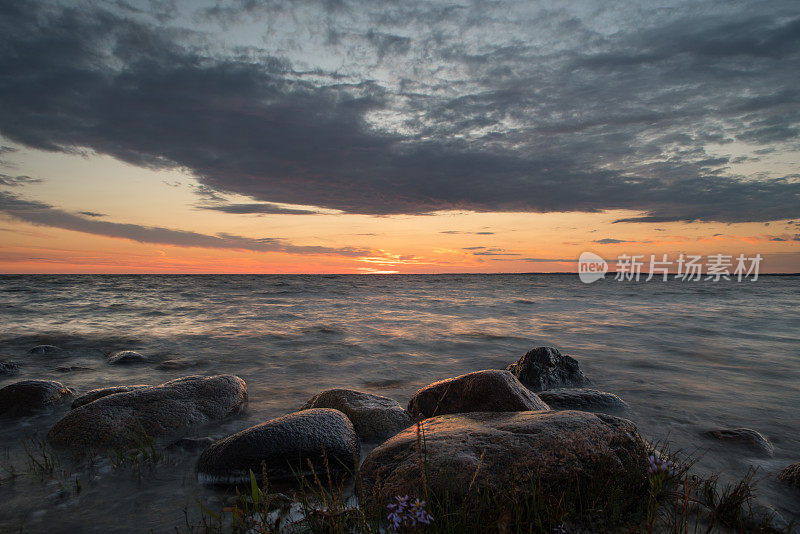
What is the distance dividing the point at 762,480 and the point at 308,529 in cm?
421

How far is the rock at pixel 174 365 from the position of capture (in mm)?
8453

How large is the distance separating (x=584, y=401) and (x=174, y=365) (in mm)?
8074

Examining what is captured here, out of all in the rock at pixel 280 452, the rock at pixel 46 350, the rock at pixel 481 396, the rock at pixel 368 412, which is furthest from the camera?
the rock at pixel 46 350

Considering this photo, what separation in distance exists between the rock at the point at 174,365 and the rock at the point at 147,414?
3.16m

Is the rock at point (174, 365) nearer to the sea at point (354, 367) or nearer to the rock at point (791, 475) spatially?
the sea at point (354, 367)

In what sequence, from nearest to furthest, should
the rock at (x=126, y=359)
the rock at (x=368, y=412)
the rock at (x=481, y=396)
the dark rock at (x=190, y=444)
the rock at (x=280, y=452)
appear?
the rock at (x=280, y=452) < the dark rock at (x=190, y=444) < the rock at (x=481, y=396) < the rock at (x=368, y=412) < the rock at (x=126, y=359)

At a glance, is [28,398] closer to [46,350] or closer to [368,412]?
[368,412]

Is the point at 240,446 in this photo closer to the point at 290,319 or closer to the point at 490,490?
the point at 490,490

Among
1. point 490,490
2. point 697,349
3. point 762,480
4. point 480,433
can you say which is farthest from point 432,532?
point 697,349

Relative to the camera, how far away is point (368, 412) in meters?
4.77

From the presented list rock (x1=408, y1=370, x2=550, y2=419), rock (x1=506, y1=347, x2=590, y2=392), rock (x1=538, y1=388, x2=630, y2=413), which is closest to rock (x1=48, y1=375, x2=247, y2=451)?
rock (x1=408, y1=370, x2=550, y2=419)

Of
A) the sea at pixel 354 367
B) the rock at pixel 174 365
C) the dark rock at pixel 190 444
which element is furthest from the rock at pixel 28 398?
the dark rock at pixel 190 444

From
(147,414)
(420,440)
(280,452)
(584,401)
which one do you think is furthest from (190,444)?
(584,401)

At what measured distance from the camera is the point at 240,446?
3.68 metres
